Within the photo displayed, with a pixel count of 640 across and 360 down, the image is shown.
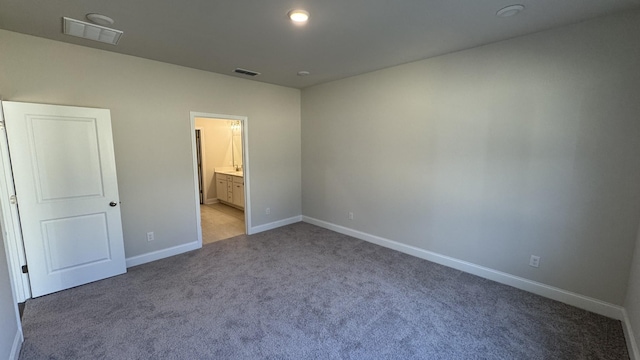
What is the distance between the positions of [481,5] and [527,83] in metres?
1.09

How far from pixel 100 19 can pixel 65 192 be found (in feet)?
5.95

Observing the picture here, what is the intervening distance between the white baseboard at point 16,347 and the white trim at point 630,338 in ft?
14.3

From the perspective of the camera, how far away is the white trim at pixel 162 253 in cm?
342

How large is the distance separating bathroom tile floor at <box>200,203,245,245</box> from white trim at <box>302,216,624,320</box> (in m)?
2.37

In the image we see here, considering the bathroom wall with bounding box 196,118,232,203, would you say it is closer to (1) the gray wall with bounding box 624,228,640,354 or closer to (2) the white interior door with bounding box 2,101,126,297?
(2) the white interior door with bounding box 2,101,126,297

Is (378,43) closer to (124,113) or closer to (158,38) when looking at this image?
(158,38)

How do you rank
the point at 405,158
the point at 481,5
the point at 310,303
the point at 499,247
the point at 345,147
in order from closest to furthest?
1. the point at 481,5
2. the point at 310,303
3. the point at 499,247
4. the point at 405,158
5. the point at 345,147

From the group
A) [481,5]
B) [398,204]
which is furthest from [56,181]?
[481,5]

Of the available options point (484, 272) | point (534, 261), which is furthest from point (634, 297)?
point (484, 272)

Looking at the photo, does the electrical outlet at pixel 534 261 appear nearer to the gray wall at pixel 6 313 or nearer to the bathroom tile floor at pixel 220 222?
the bathroom tile floor at pixel 220 222

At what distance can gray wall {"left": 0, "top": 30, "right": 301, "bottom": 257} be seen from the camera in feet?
8.84

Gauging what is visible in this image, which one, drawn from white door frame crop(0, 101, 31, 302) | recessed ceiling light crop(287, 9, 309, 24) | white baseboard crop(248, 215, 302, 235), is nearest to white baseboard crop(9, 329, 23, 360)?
white door frame crop(0, 101, 31, 302)

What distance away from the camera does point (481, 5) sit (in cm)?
207

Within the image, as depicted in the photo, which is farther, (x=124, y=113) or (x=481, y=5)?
(x=124, y=113)
